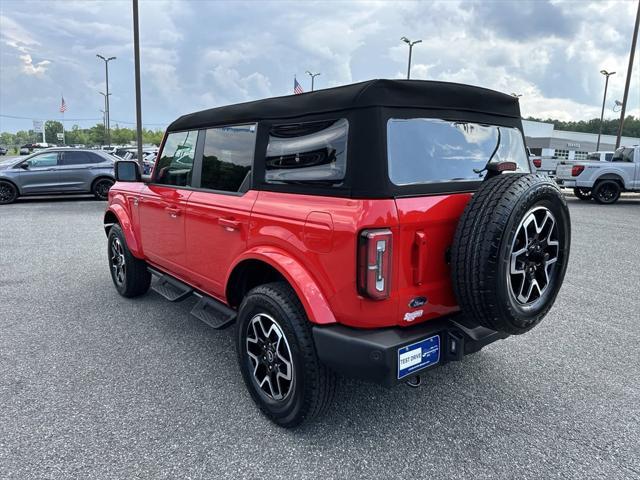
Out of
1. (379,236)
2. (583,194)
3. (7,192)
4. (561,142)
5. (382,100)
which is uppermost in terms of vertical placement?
(561,142)

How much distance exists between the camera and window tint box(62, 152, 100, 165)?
13711 millimetres

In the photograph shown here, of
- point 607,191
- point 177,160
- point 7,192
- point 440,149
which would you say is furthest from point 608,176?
point 7,192

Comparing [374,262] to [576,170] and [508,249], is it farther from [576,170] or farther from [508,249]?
[576,170]

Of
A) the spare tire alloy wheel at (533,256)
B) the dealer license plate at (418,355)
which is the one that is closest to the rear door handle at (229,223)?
the dealer license plate at (418,355)

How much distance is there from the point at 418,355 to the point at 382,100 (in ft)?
4.37

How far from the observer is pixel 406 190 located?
237cm

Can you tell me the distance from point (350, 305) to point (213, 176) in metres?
1.71

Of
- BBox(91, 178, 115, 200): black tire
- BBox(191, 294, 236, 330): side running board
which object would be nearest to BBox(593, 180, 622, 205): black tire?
BBox(191, 294, 236, 330): side running board

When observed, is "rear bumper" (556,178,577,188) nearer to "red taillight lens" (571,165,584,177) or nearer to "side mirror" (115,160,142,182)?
"red taillight lens" (571,165,584,177)

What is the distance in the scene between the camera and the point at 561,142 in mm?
59406

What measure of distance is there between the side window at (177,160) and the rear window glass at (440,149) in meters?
2.00

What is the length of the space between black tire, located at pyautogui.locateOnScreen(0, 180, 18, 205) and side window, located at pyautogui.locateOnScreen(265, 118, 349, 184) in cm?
1344

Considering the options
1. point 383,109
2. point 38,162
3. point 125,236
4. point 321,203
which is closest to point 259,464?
point 321,203

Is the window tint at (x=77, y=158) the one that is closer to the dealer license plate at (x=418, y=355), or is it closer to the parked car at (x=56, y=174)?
the parked car at (x=56, y=174)
